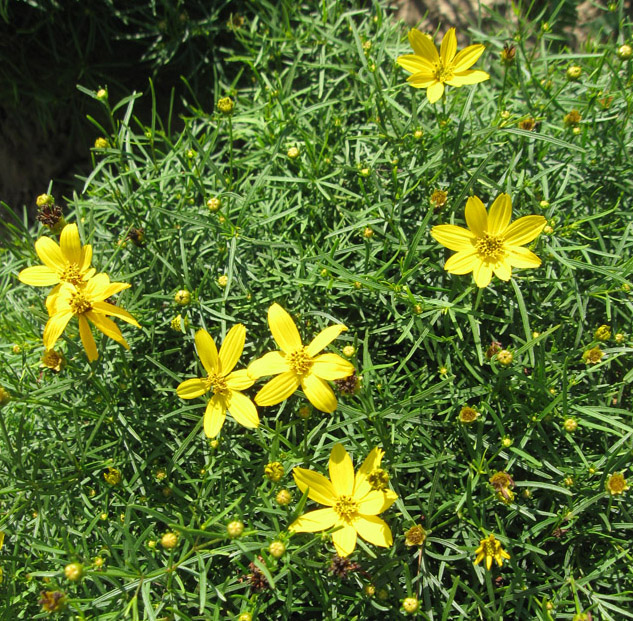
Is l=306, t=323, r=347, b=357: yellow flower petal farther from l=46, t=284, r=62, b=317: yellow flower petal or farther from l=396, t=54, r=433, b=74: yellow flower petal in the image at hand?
l=396, t=54, r=433, b=74: yellow flower petal

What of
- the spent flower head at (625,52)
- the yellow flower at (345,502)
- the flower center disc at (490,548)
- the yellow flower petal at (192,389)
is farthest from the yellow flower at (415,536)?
the spent flower head at (625,52)

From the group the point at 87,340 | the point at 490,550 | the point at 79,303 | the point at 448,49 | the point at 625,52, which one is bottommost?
the point at 490,550

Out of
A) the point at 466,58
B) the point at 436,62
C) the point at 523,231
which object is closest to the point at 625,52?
the point at 466,58

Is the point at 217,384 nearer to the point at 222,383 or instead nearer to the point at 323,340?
the point at 222,383

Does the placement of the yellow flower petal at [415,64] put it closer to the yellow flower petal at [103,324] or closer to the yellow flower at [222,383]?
the yellow flower at [222,383]

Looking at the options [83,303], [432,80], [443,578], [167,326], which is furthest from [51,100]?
[443,578]

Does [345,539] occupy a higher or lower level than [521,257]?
lower
